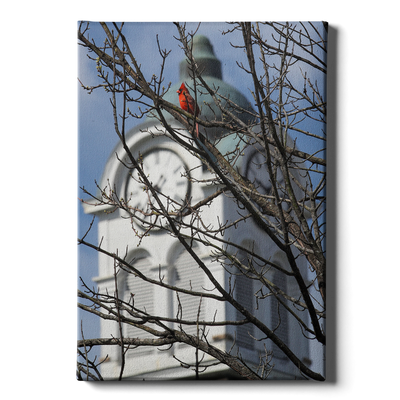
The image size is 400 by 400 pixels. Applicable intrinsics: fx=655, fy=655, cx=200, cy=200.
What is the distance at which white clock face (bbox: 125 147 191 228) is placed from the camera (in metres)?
3.39

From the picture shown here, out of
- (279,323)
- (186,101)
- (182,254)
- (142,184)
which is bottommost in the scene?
(279,323)

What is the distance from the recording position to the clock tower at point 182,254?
3223mm

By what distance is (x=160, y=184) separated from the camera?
3.41 meters

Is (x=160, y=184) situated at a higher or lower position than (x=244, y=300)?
higher

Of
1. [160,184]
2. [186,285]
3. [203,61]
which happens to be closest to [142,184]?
[160,184]

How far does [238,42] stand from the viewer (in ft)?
11.2

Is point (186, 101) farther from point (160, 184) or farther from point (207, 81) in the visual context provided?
point (160, 184)

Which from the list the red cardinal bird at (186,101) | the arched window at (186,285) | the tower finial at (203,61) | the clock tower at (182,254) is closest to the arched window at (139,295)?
the clock tower at (182,254)

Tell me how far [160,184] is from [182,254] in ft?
1.26

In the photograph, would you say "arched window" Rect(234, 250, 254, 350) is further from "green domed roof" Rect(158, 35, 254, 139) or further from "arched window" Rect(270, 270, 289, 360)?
"green domed roof" Rect(158, 35, 254, 139)
